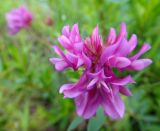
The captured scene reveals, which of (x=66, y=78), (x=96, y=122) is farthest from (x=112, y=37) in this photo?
(x=66, y=78)

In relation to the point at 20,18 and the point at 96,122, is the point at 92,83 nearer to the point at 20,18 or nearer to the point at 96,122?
the point at 96,122

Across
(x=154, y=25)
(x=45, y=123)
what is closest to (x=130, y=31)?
(x=154, y=25)

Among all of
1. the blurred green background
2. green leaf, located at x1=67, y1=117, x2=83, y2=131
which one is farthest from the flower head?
green leaf, located at x1=67, y1=117, x2=83, y2=131

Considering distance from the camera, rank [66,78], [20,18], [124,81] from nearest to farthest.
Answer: [124,81], [66,78], [20,18]

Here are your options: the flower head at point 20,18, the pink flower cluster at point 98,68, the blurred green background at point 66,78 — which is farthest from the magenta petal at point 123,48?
the flower head at point 20,18

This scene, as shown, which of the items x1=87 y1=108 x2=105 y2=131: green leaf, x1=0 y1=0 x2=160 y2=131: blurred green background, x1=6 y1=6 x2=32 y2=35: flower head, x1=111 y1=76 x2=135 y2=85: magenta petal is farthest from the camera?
x1=6 y1=6 x2=32 y2=35: flower head

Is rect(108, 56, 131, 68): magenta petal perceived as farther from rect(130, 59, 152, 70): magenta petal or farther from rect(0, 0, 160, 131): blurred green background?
rect(0, 0, 160, 131): blurred green background

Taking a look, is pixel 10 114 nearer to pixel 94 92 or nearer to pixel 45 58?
pixel 45 58
